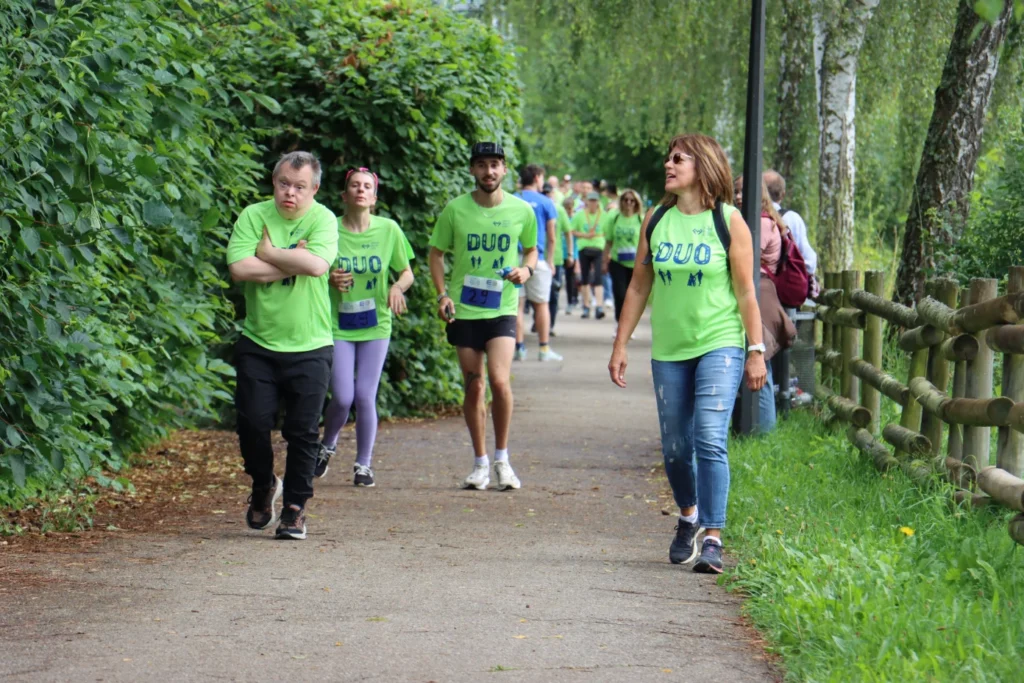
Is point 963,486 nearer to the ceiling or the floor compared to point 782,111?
nearer to the floor

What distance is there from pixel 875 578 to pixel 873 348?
13.8 feet

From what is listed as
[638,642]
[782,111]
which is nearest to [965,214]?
[638,642]

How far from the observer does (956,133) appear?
36.9 feet

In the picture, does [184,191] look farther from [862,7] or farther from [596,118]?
[596,118]

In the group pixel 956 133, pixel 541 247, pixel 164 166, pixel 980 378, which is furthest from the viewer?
pixel 541 247

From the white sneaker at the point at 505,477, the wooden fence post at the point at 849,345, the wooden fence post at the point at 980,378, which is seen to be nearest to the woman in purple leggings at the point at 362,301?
the white sneaker at the point at 505,477

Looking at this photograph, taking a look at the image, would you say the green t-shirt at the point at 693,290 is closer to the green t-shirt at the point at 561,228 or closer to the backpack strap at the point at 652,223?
the backpack strap at the point at 652,223

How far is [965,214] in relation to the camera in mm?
11203

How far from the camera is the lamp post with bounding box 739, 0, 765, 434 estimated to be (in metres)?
10.0

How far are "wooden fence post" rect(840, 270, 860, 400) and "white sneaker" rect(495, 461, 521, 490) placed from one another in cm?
256

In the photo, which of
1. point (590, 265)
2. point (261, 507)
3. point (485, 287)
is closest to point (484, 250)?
point (485, 287)

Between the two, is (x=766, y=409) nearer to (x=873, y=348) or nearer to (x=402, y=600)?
(x=873, y=348)

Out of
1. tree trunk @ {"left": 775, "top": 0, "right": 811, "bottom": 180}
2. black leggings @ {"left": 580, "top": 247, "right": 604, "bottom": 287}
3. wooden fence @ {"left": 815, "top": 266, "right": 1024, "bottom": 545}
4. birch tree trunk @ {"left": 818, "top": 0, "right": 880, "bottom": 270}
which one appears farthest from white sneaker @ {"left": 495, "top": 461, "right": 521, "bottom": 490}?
black leggings @ {"left": 580, "top": 247, "right": 604, "bottom": 287}

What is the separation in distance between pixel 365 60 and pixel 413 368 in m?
2.45
